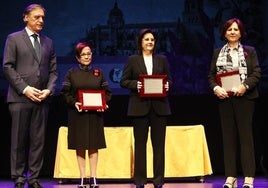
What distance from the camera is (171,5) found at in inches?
338

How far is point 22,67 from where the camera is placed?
16.4 feet

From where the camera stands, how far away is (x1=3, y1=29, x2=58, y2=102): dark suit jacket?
4910mm

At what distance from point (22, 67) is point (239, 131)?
7.27ft

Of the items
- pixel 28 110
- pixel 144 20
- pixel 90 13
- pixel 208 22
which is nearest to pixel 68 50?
pixel 90 13

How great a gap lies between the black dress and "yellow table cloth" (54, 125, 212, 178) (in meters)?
1.23

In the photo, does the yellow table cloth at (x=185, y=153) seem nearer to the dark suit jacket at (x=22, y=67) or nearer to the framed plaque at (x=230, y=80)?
the framed plaque at (x=230, y=80)

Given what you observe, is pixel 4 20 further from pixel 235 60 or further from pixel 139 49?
pixel 235 60

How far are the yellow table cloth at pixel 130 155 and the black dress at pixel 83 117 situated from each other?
123 cm

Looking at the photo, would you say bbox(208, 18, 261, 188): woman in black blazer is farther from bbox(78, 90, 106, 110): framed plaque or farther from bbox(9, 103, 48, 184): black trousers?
bbox(9, 103, 48, 184): black trousers

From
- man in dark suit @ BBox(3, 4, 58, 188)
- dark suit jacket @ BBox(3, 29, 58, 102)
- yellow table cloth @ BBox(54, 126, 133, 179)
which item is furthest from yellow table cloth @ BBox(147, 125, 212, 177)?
dark suit jacket @ BBox(3, 29, 58, 102)

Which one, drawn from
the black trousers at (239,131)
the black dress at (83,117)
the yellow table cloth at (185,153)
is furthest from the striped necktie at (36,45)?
the yellow table cloth at (185,153)

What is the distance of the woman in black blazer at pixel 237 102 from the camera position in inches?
196

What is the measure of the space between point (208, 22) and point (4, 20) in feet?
11.3

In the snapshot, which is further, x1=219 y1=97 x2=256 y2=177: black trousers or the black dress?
the black dress
